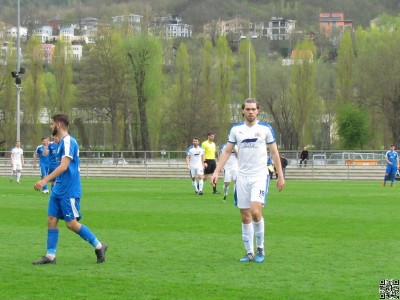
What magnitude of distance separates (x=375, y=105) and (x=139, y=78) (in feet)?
68.0

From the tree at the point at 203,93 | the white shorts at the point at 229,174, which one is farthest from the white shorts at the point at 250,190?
the tree at the point at 203,93

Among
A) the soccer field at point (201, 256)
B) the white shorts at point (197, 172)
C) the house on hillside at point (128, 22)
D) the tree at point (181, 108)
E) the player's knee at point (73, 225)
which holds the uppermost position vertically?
the house on hillside at point (128, 22)

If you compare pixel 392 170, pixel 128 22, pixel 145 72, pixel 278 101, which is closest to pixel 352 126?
pixel 278 101

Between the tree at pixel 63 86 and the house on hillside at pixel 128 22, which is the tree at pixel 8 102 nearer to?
the tree at pixel 63 86

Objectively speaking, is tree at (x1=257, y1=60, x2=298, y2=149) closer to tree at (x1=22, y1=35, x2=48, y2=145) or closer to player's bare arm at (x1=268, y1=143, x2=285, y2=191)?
tree at (x1=22, y1=35, x2=48, y2=145)

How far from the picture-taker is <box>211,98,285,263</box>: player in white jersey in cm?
1277

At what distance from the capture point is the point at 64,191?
12.5m

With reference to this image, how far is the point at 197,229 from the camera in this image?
17.7 meters

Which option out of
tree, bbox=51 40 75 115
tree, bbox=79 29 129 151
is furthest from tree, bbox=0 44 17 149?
tree, bbox=79 29 129 151

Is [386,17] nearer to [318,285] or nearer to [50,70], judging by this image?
[50,70]

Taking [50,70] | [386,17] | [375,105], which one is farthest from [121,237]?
[386,17]

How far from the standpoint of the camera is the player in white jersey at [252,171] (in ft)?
41.9

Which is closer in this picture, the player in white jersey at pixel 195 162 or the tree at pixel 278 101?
the player in white jersey at pixel 195 162

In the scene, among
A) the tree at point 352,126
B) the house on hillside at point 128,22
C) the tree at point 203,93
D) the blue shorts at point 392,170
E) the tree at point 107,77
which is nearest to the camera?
the blue shorts at point 392,170
